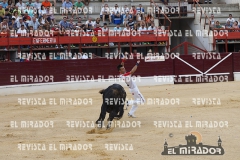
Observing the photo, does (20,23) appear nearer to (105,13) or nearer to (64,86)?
(64,86)

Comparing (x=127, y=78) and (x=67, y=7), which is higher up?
(x=67, y=7)

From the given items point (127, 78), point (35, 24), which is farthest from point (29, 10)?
point (127, 78)

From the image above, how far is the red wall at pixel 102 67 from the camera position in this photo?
21797 mm

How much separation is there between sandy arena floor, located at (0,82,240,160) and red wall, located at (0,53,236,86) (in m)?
2.26

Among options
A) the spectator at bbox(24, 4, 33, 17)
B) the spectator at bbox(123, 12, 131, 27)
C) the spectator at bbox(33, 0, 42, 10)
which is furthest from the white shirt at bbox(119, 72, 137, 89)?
the spectator at bbox(123, 12, 131, 27)

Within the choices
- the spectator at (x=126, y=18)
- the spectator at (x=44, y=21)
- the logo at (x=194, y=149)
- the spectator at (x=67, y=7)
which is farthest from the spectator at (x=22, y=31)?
the logo at (x=194, y=149)

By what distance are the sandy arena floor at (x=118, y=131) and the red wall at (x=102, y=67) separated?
226 centimetres

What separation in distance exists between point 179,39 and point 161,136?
18.5 meters

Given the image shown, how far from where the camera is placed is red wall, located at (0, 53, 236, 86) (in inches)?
858

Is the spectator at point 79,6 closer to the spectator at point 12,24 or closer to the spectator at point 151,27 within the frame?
the spectator at point 151,27

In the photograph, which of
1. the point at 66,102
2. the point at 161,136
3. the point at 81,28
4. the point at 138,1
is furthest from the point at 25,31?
the point at 161,136

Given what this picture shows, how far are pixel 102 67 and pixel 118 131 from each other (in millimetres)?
10625

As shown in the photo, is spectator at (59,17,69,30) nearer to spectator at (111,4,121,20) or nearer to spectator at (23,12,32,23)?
spectator at (23,12,32,23)

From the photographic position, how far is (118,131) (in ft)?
42.4
